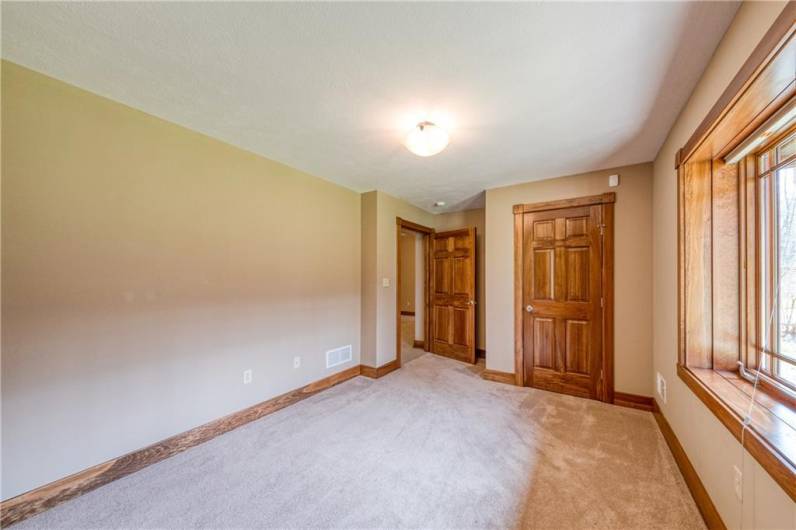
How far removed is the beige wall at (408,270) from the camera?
634 centimetres

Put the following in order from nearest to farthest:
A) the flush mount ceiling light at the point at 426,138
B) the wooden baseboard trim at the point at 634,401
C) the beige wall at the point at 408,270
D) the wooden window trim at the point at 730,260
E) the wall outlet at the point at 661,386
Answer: the wooden window trim at the point at 730,260, the flush mount ceiling light at the point at 426,138, the wall outlet at the point at 661,386, the wooden baseboard trim at the point at 634,401, the beige wall at the point at 408,270

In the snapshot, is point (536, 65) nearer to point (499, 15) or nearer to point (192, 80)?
point (499, 15)

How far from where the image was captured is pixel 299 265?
315 centimetres

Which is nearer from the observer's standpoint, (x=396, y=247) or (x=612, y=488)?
(x=612, y=488)

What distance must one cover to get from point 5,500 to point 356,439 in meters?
1.90

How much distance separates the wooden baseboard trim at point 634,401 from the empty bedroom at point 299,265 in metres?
0.03

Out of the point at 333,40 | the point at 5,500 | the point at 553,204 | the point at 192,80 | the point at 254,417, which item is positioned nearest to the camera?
the point at 333,40

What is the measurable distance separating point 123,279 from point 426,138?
226 cm

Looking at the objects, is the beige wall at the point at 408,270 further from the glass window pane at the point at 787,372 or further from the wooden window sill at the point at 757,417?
the glass window pane at the point at 787,372

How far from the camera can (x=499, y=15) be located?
4.19ft

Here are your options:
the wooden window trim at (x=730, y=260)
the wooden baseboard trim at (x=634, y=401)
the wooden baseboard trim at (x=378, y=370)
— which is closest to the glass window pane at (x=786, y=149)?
the wooden window trim at (x=730, y=260)

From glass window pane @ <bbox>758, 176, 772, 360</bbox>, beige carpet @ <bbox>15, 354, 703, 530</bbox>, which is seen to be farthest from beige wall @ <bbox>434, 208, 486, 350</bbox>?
glass window pane @ <bbox>758, 176, 772, 360</bbox>

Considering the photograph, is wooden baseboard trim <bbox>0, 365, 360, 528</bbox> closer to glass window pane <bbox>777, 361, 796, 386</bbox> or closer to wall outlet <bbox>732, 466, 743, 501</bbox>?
wall outlet <bbox>732, 466, 743, 501</bbox>

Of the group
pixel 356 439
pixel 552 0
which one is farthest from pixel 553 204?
pixel 356 439
